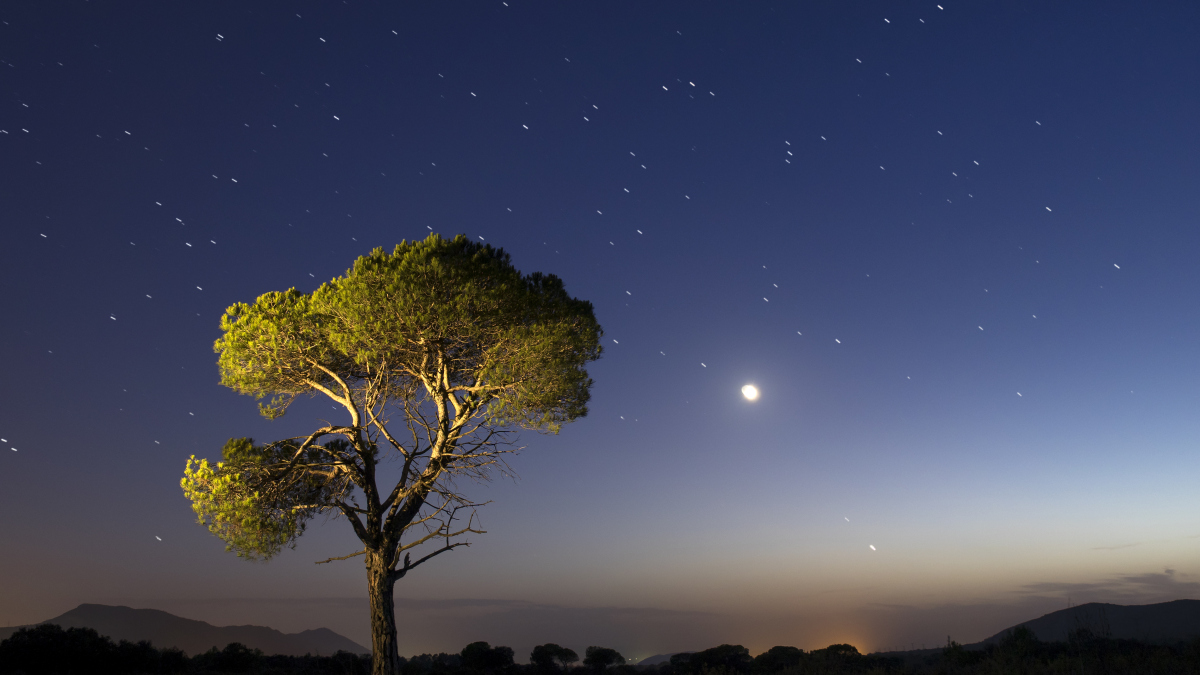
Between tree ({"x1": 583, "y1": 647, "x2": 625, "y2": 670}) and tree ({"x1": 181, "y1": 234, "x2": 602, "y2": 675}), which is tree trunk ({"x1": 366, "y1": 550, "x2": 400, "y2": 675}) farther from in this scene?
tree ({"x1": 583, "y1": 647, "x2": 625, "y2": 670})

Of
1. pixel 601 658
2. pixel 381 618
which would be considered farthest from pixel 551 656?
pixel 381 618

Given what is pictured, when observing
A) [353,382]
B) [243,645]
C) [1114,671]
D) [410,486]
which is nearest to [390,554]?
[410,486]

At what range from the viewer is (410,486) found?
1303 cm

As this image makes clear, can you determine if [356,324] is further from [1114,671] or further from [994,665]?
[1114,671]

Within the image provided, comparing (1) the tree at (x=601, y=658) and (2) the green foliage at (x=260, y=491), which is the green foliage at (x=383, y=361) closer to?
(2) the green foliage at (x=260, y=491)

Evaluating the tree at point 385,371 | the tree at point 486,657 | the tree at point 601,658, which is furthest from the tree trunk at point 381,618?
the tree at point 601,658

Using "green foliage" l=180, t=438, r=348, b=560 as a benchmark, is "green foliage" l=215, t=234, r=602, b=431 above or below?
above

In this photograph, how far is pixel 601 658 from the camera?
22531mm

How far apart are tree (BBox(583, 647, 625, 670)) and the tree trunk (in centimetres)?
1212

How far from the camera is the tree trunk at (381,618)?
38.0 feet

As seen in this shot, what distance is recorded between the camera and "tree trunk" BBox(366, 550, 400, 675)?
38.0ft

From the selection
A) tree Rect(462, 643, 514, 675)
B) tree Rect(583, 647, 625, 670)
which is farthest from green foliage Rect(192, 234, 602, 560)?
tree Rect(583, 647, 625, 670)

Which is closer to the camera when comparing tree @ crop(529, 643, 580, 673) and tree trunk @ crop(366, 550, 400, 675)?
tree trunk @ crop(366, 550, 400, 675)

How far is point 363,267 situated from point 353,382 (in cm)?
368
